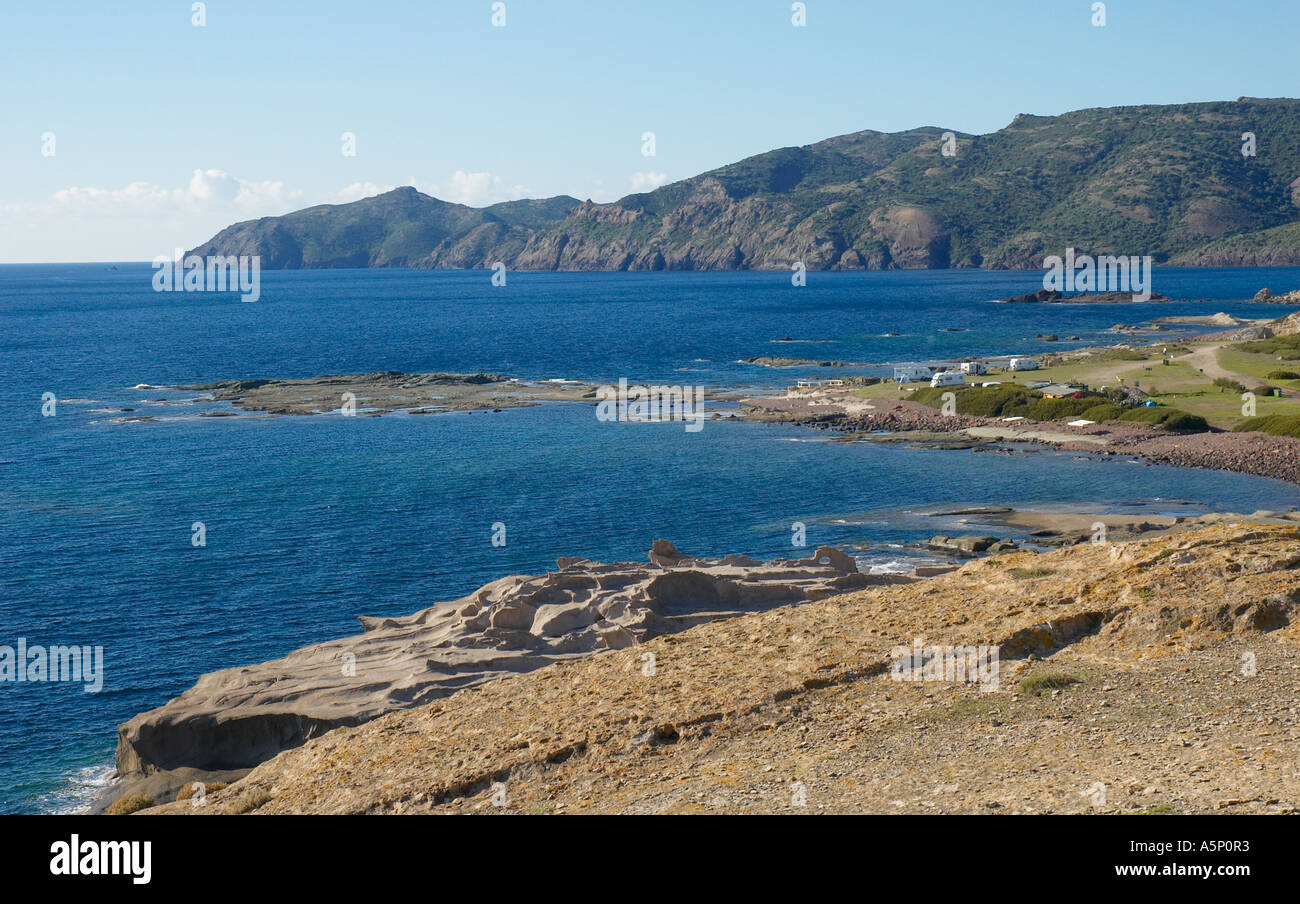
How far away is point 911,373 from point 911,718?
91.2 m

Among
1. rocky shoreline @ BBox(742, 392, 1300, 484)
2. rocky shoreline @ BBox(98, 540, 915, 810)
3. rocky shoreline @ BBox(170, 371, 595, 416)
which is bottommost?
rocky shoreline @ BBox(98, 540, 915, 810)

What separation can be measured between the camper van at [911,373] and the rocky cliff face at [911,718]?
80.5m

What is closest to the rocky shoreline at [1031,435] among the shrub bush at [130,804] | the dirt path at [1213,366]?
the dirt path at [1213,366]

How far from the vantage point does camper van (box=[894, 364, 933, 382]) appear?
357 ft

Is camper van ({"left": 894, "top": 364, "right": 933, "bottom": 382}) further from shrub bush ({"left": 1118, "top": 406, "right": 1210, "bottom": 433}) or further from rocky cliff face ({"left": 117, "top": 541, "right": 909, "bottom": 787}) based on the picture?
rocky cliff face ({"left": 117, "top": 541, "right": 909, "bottom": 787})

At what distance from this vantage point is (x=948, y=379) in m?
103

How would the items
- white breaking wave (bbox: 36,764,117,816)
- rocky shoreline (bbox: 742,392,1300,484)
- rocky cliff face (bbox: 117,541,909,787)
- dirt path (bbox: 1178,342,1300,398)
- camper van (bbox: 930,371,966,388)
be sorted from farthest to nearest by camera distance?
camper van (bbox: 930,371,966,388) < dirt path (bbox: 1178,342,1300,398) < rocky shoreline (bbox: 742,392,1300,484) < rocky cliff face (bbox: 117,541,909,787) < white breaking wave (bbox: 36,764,117,816)

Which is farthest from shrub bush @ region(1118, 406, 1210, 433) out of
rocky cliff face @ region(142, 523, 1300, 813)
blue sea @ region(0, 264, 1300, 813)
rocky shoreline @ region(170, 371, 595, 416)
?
rocky cliff face @ region(142, 523, 1300, 813)

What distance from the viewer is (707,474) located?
2849 inches

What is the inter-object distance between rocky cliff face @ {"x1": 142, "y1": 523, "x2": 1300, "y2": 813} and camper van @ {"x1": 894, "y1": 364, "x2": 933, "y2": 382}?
80.5 metres

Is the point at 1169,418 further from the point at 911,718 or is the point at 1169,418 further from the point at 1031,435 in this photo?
the point at 911,718
